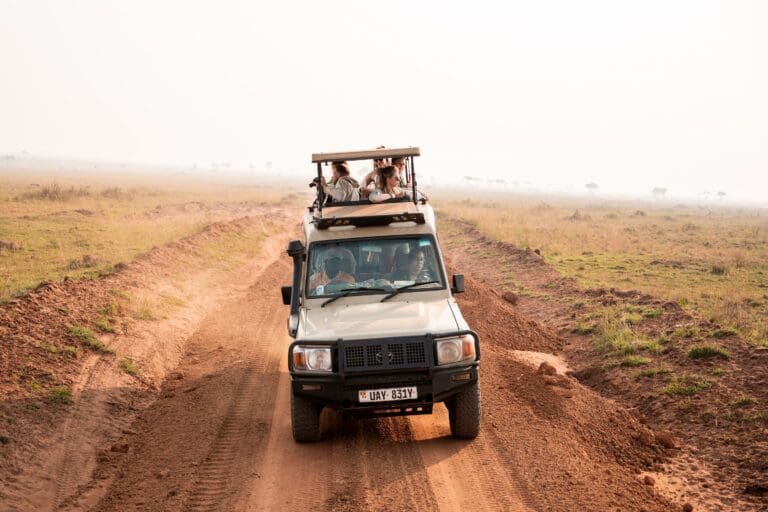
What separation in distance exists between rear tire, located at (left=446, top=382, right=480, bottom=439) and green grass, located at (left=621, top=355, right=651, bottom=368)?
4.26 metres

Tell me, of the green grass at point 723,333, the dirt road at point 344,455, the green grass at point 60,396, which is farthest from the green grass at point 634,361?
the green grass at point 60,396

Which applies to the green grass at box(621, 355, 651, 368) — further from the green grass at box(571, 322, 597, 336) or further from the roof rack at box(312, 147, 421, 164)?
the roof rack at box(312, 147, 421, 164)

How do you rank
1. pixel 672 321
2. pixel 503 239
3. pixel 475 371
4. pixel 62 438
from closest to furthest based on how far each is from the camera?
pixel 475 371, pixel 62 438, pixel 672 321, pixel 503 239

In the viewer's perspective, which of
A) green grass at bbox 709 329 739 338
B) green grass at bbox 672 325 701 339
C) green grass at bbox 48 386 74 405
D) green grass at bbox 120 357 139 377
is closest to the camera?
green grass at bbox 48 386 74 405

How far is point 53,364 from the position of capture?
10195mm

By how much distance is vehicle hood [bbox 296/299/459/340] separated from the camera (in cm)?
748

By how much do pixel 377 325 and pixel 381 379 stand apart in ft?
1.86

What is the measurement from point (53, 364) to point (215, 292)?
25.5 ft

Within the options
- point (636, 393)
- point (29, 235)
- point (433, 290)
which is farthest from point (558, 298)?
point (29, 235)

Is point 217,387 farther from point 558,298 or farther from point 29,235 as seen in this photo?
point 29,235

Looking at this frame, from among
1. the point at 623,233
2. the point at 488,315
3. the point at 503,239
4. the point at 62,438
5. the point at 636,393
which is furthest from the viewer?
the point at 623,233

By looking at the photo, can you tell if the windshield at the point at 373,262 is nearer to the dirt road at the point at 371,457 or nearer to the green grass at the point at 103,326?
the dirt road at the point at 371,457

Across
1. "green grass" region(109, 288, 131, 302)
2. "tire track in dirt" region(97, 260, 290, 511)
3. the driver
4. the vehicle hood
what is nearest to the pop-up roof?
Answer: the driver

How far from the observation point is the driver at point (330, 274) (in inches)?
338
